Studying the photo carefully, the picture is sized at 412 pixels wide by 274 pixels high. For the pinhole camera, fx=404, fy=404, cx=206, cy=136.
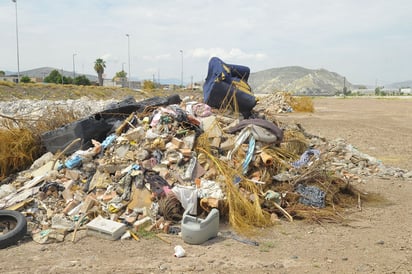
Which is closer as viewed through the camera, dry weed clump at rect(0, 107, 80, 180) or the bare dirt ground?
the bare dirt ground

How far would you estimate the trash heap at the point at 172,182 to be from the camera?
5.54m

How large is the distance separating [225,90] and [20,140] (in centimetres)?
410

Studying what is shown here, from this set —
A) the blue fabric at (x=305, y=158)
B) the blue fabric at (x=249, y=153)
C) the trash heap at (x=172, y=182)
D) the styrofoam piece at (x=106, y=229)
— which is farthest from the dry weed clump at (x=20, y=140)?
the blue fabric at (x=305, y=158)

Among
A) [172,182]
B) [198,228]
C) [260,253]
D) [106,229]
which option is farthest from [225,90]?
[260,253]

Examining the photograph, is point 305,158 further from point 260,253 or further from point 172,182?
point 260,253

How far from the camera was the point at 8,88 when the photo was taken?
35.4 meters

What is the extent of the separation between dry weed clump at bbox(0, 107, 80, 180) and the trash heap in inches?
17.3

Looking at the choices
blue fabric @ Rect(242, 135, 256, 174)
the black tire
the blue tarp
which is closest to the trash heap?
blue fabric @ Rect(242, 135, 256, 174)

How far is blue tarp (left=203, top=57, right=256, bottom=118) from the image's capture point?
830 cm

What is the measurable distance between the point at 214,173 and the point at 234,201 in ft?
2.21

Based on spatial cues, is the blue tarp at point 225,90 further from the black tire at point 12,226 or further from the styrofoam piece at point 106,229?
the black tire at point 12,226

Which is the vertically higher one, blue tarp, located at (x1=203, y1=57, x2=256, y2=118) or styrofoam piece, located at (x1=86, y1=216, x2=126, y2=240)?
blue tarp, located at (x1=203, y1=57, x2=256, y2=118)

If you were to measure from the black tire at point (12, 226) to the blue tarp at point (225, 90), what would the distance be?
4.41 meters

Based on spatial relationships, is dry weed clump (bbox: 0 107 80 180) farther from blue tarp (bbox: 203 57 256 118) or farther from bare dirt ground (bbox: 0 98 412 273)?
blue tarp (bbox: 203 57 256 118)
